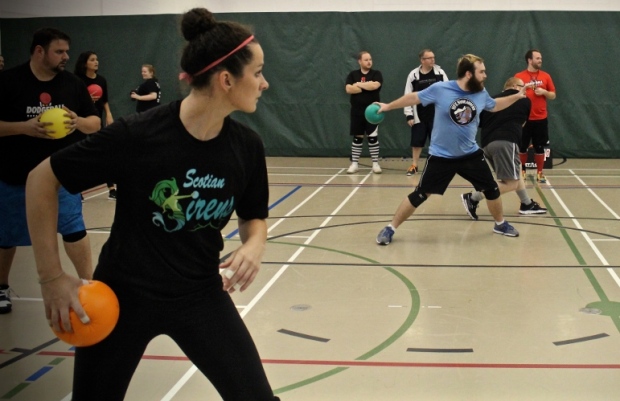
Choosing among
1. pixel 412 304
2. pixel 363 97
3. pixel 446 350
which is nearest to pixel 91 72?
pixel 363 97

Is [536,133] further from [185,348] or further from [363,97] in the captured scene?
[185,348]

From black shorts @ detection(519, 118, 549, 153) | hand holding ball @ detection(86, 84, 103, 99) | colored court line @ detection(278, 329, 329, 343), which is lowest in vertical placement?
black shorts @ detection(519, 118, 549, 153)

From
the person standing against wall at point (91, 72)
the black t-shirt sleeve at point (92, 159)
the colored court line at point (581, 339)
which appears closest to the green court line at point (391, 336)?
the colored court line at point (581, 339)

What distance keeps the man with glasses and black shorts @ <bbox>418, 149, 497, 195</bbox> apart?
103 centimetres

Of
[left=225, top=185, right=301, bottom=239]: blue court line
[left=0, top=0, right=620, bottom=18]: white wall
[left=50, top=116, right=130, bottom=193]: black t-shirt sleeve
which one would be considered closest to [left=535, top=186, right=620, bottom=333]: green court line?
[left=225, top=185, right=301, bottom=239]: blue court line

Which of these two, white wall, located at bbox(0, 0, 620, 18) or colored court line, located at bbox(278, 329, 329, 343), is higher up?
Answer: white wall, located at bbox(0, 0, 620, 18)

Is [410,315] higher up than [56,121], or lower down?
lower down

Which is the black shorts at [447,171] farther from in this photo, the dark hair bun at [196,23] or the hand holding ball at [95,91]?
the dark hair bun at [196,23]

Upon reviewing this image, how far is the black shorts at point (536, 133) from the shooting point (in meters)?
12.1

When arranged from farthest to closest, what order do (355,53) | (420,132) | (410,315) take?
(355,53), (420,132), (410,315)

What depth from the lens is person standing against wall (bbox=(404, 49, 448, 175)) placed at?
13.2 meters

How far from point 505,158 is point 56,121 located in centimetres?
550

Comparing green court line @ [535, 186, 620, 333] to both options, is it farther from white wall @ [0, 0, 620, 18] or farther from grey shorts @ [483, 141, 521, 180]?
white wall @ [0, 0, 620, 18]

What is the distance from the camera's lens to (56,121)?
16.5 feet
